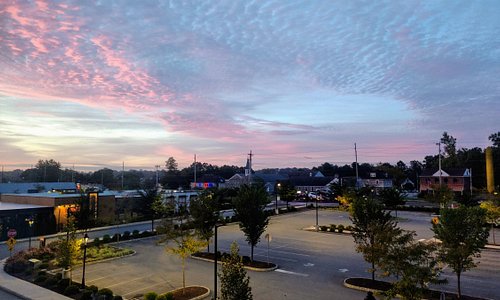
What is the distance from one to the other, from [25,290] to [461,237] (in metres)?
24.6

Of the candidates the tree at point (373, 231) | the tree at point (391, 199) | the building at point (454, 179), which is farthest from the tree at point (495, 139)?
the tree at point (373, 231)


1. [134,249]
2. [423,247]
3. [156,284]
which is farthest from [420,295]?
[134,249]

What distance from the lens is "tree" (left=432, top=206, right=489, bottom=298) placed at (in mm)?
19312

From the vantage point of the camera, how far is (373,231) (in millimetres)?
21734

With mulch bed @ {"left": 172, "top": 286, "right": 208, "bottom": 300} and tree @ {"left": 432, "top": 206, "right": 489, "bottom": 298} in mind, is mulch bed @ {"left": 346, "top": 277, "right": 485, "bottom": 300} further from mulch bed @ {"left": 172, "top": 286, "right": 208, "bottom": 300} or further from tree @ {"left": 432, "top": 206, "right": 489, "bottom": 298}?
mulch bed @ {"left": 172, "top": 286, "right": 208, "bottom": 300}

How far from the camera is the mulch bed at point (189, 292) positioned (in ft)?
65.2

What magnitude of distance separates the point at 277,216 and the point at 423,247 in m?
41.7

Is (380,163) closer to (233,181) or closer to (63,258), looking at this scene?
(233,181)

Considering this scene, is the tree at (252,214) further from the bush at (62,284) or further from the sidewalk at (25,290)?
the sidewalk at (25,290)

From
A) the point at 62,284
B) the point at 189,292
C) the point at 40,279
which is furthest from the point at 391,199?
the point at 40,279

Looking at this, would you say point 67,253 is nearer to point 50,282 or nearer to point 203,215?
point 50,282

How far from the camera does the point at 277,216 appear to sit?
5894 cm

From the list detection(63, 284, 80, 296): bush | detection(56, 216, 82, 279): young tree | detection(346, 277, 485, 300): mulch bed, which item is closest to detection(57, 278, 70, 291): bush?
detection(56, 216, 82, 279): young tree

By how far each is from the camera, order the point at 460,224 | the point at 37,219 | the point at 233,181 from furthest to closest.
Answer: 1. the point at 233,181
2. the point at 37,219
3. the point at 460,224
